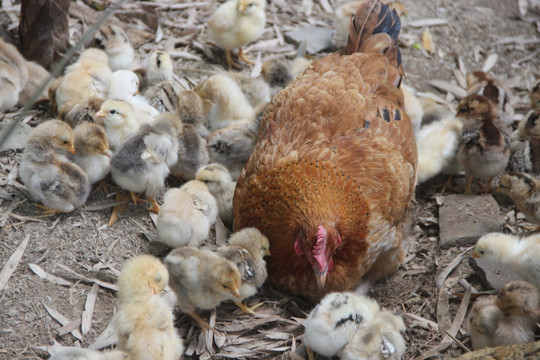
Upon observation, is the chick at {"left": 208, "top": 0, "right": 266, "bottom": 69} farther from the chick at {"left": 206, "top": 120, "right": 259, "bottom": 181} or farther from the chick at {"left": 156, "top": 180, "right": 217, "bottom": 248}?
the chick at {"left": 156, "top": 180, "right": 217, "bottom": 248}

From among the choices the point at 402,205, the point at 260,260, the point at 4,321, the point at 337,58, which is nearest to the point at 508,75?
the point at 337,58

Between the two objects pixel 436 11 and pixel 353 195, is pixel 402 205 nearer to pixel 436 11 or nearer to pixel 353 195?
pixel 353 195

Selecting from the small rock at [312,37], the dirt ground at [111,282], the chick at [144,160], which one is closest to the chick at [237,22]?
the dirt ground at [111,282]

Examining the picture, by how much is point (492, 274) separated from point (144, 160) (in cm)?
215

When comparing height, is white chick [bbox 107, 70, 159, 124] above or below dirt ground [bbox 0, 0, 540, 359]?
above

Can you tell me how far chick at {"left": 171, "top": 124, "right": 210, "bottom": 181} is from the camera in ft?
12.7

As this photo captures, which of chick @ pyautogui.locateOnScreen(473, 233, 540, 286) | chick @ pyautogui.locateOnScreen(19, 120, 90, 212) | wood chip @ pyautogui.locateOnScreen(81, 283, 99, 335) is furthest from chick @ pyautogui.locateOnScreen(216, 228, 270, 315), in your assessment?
chick @ pyautogui.locateOnScreen(473, 233, 540, 286)

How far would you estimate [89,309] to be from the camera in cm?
310

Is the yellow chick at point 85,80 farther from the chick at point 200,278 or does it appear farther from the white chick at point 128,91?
the chick at point 200,278

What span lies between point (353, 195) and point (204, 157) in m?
1.25

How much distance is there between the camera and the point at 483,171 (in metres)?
4.01

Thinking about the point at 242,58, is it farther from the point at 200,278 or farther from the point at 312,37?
the point at 200,278

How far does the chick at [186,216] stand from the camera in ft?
10.9

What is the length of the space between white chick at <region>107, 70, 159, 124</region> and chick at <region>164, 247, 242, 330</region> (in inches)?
58.8
